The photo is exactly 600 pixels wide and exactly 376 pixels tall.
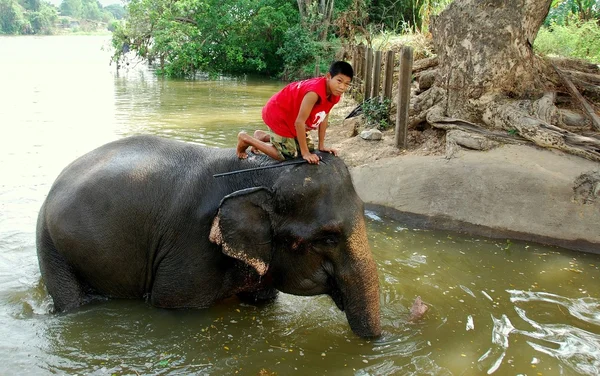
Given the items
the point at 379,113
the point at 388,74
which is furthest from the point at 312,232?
the point at 388,74

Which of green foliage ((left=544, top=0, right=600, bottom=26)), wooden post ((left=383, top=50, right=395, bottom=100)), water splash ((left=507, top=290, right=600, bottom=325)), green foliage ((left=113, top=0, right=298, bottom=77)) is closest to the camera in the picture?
water splash ((left=507, top=290, right=600, bottom=325))

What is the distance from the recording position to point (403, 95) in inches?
360

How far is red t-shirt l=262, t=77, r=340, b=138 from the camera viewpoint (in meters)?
4.43

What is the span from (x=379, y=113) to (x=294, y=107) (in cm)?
643

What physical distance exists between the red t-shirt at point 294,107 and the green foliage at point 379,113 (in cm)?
610

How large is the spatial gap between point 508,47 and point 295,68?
18.4 metres

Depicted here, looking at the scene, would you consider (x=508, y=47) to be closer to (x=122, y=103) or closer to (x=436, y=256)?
(x=436, y=256)

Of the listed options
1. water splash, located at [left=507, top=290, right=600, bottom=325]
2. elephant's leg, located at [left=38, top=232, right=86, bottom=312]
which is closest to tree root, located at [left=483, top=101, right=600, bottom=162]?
water splash, located at [left=507, top=290, right=600, bottom=325]

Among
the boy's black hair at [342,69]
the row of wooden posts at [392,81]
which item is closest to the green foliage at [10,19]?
the row of wooden posts at [392,81]

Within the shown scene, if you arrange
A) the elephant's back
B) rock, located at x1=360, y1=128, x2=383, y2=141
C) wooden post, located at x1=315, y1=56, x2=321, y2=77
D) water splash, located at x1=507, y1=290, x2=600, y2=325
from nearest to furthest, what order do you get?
the elephant's back → water splash, located at x1=507, y1=290, x2=600, y2=325 → rock, located at x1=360, y1=128, x2=383, y2=141 → wooden post, located at x1=315, y1=56, x2=321, y2=77

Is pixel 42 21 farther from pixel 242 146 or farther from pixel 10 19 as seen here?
pixel 242 146

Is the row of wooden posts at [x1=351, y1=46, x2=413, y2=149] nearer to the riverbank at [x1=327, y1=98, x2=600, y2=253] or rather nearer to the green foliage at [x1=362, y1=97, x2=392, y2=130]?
the green foliage at [x1=362, y1=97, x2=392, y2=130]

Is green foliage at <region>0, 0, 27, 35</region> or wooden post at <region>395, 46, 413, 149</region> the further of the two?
green foliage at <region>0, 0, 27, 35</region>

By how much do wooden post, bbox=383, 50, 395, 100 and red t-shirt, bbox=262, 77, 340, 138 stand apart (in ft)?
20.5
